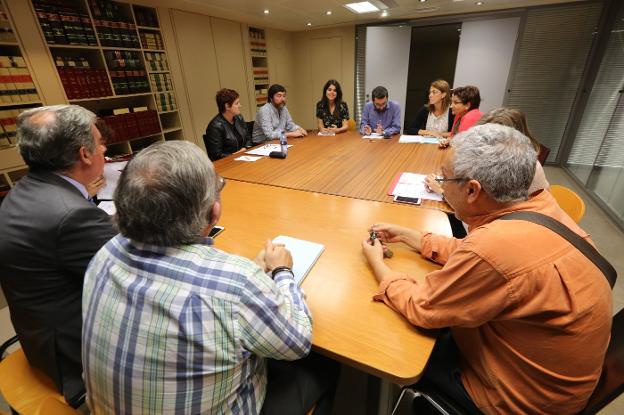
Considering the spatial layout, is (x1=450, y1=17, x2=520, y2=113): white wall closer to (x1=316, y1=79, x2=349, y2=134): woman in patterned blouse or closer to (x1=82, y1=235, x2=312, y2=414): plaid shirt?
(x1=316, y1=79, x2=349, y2=134): woman in patterned blouse

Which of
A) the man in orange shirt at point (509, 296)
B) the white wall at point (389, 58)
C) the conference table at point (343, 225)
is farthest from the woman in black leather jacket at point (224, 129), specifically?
the white wall at point (389, 58)

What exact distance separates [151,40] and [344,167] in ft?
11.2

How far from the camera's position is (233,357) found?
0.63 metres

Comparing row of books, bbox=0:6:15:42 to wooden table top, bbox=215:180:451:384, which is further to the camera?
row of books, bbox=0:6:15:42

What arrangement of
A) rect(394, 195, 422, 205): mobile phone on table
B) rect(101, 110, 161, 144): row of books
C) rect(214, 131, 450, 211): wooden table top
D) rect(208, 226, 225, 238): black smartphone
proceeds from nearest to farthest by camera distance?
rect(208, 226, 225, 238): black smartphone → rect(394, 195, 422, 205): mobile phone on table → rect(214, 131, 450, 211): wooden table top → rect(101, 110, 161, 144): row of books

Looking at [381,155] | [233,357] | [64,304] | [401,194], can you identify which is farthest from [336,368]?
[381,155]

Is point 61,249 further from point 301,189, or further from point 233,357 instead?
point 301,189

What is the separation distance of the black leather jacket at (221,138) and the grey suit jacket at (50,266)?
2.08m

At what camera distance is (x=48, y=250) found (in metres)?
0.85

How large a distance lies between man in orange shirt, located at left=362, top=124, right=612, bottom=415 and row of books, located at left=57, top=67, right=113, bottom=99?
3853 mm

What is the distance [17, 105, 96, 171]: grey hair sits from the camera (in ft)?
3.19

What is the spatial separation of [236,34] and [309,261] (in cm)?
510

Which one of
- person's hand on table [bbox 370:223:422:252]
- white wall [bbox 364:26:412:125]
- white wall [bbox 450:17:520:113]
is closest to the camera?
person's hand on table [bbox 370:223:422:252]

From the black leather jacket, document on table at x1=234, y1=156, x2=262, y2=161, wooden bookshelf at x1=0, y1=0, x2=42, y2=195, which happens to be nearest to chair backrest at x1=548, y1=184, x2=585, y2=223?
document on table at x1=234, y1=156, x2=262, y2=161
